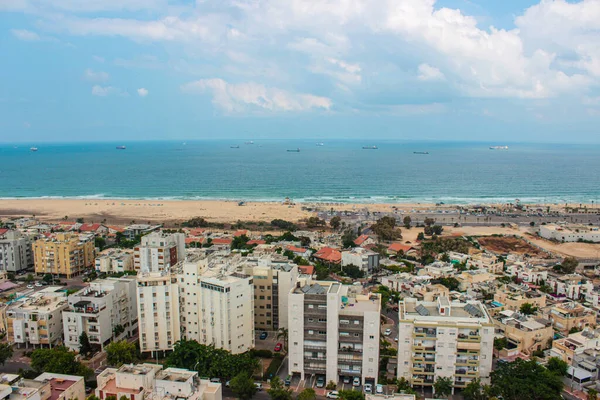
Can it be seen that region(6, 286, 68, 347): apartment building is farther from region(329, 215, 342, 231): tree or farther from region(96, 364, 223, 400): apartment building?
region(329, 215, 342, 231): tree

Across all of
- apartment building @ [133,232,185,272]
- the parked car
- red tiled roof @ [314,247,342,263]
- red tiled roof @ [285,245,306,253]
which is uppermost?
apartment building @ [133,232,185,272]

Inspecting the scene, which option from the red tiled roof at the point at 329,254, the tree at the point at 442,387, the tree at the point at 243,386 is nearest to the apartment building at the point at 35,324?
the tree at the point at 243,386

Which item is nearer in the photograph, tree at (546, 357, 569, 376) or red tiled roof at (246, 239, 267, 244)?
tree at (546, 357, 569, 376)

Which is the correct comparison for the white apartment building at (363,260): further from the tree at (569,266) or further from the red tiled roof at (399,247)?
the tree at (569,266)

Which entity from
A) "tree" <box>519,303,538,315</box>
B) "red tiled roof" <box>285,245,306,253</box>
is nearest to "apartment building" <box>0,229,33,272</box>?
"red tiled roof" <box>285,245,306,253</box>

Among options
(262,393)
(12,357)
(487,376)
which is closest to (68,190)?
(12,357)

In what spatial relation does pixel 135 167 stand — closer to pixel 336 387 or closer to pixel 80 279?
pixel 80 279
